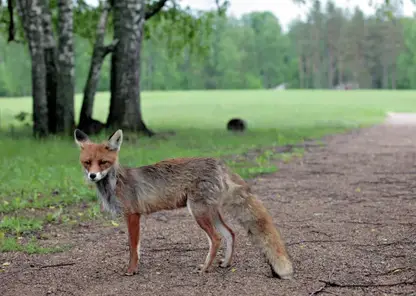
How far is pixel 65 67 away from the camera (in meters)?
17.8

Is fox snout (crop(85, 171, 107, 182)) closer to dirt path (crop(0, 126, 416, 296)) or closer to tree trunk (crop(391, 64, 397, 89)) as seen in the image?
dirt path (crop(0, 126, 416, 296))

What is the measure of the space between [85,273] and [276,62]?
387 ft

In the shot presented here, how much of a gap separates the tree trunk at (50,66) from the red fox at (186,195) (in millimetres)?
12737

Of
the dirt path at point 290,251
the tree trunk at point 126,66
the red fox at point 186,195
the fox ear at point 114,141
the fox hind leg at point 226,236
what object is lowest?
the dirt path at point 290,251

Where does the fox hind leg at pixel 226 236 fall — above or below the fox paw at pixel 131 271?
above

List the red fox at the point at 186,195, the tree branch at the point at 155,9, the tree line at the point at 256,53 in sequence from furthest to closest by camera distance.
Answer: the tree line at the point at 256,53 < the tree branch at the point at 155,9 < the red fox at the point at 186,195

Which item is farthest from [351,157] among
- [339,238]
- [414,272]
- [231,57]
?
[231,57]

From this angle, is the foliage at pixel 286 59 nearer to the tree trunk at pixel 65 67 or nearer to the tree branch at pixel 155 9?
the tree branch at pixel 155 9

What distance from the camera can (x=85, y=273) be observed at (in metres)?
5.61

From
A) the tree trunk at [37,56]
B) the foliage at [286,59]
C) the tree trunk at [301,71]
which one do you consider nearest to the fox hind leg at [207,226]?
the tree trunk at [37,56]

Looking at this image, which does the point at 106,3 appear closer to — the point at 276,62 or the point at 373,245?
the point at 373,245

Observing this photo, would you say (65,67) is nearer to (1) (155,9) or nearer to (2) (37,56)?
(2) (37,56)

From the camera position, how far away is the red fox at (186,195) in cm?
522

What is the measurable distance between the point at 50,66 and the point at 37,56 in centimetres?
103
